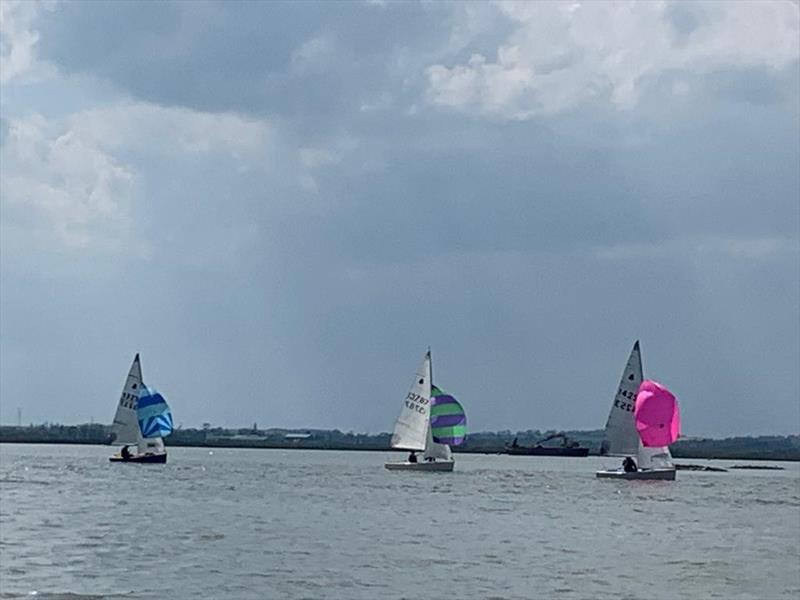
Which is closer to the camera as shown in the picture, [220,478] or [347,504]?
[347,504]

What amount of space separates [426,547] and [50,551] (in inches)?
376

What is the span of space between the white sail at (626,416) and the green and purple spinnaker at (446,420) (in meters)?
9.18

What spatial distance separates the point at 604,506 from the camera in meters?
58.1

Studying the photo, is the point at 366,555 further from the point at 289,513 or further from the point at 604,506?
the point at 604,506

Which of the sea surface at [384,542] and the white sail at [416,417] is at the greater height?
the white sail at [416,417]

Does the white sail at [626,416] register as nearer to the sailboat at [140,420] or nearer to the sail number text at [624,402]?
the sail number text at [624,402]

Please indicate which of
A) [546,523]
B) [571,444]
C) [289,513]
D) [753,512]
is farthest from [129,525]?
[571,444]

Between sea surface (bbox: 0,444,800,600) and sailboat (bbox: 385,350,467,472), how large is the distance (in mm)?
13778

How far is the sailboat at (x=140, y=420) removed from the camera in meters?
90.8

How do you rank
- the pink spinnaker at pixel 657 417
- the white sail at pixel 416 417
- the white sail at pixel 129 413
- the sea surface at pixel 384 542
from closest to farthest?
the sea surface at pixel 384 542, the pink spinnaker at pixel 657 417, the white sail at pixel 416 417, the white sail at pixel 129 413

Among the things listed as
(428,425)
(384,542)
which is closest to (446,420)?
(428,425)

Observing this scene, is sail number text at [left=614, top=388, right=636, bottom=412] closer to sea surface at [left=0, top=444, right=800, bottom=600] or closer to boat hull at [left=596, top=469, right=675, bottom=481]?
boat hull at [left=596, top=469, right=675, bottom=481]

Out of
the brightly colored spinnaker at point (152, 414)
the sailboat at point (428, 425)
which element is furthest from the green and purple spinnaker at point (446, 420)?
the brightly colored spinnaker at point (152, 414)

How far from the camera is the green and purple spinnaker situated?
277 feet
